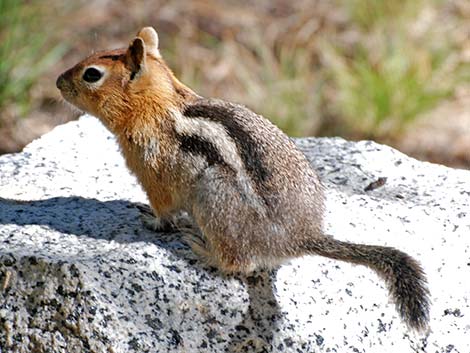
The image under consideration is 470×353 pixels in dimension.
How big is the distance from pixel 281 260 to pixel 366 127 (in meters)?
4.66

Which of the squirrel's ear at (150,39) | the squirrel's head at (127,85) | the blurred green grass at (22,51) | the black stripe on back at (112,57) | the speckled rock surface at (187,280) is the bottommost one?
the speckled rock surface at (187,280)

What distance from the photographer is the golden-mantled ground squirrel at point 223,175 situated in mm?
3898

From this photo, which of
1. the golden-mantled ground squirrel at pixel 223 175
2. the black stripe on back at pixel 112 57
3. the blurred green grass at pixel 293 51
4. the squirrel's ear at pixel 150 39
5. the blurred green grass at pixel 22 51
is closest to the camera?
the golden-mantled ground squirrel at pixel 223 175

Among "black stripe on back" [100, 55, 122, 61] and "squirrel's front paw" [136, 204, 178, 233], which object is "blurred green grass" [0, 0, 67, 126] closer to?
"black stripe on back" [100, 55, 122, 61]

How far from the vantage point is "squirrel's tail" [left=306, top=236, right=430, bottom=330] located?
3674mm

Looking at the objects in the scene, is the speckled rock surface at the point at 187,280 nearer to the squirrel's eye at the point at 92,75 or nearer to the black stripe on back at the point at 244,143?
the black stripe on back at the point at 244,143

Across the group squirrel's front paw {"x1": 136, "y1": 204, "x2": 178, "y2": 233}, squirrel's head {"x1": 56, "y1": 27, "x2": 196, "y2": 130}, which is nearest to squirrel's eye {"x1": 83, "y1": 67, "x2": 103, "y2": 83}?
squirrel's head {"x1": 56, "y1": 27, "x2": 196, "y2": 130}

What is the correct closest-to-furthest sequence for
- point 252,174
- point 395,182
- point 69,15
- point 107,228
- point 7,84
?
point 252,174 < point 107,228 < point 395,182 < point 7,84 < point 69,15

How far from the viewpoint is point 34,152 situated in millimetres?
5172

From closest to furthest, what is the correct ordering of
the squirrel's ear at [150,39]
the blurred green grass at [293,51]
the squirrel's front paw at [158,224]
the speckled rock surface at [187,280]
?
the speckled rock surface at [187,280], the squirrel's front paw at [158,224], the squirrel's ear at [150,39], the blurred green grass at [293,51]

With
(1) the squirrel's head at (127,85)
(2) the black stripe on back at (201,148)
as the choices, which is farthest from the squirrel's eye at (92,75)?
(2) the black stripe on back at (201,148)

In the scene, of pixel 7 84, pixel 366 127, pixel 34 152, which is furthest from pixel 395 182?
pixel 7 84

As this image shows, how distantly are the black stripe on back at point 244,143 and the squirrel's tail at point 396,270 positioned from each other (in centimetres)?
35

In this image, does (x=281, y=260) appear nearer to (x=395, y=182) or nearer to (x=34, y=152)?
(x=395, y=182)
